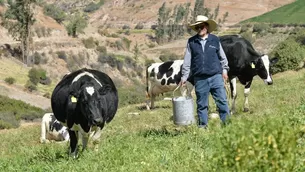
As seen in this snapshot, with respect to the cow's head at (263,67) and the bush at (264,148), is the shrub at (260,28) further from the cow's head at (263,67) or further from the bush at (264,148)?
the bush at (264,148)

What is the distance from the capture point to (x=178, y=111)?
33.2ft

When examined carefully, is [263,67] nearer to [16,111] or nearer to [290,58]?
[290,58]

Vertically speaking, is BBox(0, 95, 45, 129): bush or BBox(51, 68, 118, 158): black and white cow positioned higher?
BBox(51, 68, 118, 158): black and white cow

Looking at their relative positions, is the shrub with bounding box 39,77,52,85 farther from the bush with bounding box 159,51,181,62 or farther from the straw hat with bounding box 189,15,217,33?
the straw hat with bounding box 189,15,217,33

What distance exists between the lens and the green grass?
472 ft

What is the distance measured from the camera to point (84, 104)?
979 cm

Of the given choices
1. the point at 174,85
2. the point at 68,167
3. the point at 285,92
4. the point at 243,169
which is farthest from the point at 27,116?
the point at 243,169

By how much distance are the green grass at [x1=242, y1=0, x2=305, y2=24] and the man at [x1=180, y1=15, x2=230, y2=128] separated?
5293 inches

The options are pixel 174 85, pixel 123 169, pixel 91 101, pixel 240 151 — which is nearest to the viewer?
pixel 240 151

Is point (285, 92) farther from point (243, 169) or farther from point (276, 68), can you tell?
point (276, 68)

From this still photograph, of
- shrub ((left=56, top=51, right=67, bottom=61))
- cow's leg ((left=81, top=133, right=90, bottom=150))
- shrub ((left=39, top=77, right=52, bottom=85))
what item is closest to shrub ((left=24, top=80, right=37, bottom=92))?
shrub ((left=39, top=77, right=52, bottom=85))

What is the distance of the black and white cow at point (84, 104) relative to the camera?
32.1ft

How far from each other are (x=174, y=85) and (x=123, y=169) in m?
12.8

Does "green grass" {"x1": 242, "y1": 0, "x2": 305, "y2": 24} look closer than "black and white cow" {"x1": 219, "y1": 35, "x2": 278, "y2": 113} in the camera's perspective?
No
